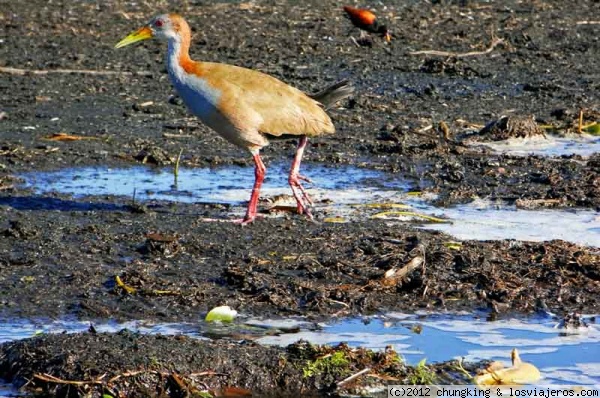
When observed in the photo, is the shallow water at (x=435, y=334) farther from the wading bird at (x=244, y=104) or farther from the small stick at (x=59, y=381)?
the wading bird at (x=244, y=104)

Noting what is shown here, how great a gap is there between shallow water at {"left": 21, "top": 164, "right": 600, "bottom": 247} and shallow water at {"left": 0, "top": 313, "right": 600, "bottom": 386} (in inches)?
73.1

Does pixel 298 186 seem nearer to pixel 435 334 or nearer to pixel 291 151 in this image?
pixel 291 151

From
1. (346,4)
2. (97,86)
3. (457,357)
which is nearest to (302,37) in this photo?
(346,4)

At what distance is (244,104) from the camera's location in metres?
10.0

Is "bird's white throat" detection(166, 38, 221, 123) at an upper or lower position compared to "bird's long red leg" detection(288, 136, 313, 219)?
upper

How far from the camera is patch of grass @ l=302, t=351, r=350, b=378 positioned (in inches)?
277

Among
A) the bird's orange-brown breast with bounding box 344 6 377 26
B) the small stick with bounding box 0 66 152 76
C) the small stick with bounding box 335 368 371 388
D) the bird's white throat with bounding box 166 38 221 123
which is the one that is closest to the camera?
the small stick with bounding box 335 368 371 388

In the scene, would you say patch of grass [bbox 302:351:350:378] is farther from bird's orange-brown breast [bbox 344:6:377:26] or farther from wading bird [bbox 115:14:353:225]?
bird's orange-brown breast [bbox 344:6:377:26]

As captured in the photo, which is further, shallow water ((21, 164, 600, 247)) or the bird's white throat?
shallow water ((21, 164, 600, 247))

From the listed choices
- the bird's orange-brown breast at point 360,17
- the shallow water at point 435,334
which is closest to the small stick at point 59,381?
the shallow water at point 435,334

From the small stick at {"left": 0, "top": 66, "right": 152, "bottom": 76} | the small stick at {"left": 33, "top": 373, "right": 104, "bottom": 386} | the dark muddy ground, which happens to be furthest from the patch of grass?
the small stick at {"left": 0, "top": 66, "right": 152, "bottom": 76}

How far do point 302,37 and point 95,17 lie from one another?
9.37 feet

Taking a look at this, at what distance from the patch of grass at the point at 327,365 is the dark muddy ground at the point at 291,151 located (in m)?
0.79

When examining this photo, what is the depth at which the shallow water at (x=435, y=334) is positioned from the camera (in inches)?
297
